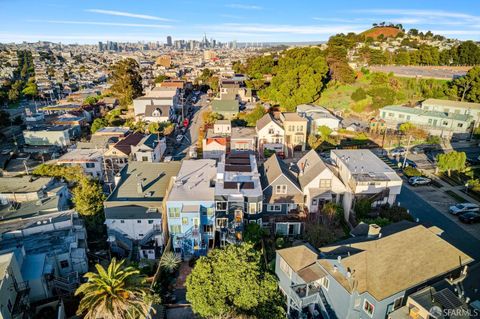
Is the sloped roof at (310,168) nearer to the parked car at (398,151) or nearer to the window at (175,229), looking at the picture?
the window at (175,229)

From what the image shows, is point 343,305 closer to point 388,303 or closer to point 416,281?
point 388,303

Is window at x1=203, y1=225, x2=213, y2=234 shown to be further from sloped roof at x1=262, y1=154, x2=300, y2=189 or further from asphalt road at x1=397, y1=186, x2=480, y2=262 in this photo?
asphalt road at x1=397, y1=186, x2=480, y2=262

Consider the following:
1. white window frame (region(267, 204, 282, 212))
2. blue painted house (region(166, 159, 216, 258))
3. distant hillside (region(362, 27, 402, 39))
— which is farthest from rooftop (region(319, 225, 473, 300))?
distant hillside (region(362, 27, 402, 39))

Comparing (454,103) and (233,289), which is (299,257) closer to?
(233,289)

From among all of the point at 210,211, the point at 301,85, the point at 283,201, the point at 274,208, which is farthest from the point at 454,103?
the point at 210,211

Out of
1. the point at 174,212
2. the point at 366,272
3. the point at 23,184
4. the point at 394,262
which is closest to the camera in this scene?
the point at 366,272

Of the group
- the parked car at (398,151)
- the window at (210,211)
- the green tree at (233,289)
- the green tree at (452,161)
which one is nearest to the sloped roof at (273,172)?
the window at (210,211)
